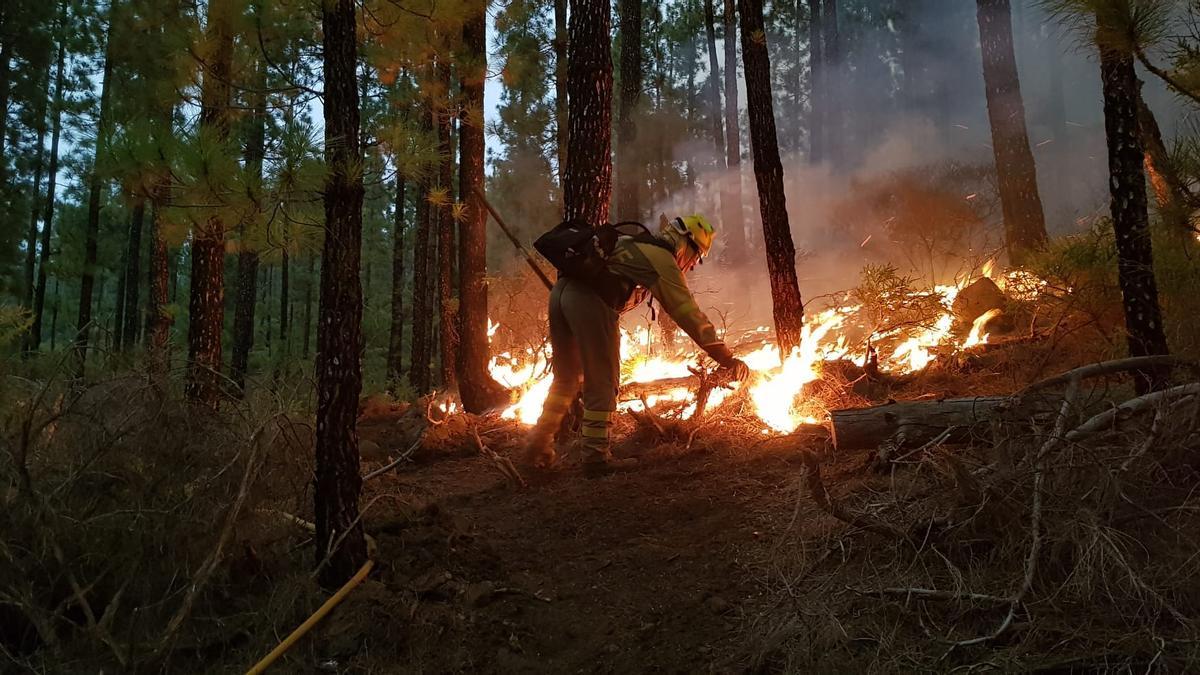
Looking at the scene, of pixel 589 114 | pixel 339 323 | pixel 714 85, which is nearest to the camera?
pixel 339 323

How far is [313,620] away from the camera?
2.64 meters

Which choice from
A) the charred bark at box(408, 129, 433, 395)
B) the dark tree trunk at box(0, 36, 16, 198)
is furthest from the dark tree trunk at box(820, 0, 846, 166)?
the dark tree trunk at box(0, 36, 16, 198)

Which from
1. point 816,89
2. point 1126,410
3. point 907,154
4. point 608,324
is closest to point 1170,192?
point 1126,410

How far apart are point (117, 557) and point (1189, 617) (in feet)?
12.9

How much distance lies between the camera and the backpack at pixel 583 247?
188 inches

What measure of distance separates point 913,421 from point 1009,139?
22.9 ft

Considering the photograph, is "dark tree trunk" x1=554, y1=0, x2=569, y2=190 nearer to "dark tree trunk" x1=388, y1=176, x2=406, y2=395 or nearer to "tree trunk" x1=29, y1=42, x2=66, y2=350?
"dark tree trunk" x1=388, y1=176, x2=406, y2=395

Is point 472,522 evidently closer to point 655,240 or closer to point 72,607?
point 72,607

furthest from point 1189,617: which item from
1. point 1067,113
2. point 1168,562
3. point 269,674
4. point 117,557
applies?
point 1067,113

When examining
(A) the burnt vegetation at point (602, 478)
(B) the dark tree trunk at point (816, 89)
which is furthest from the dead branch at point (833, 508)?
(B) the dark tree trunk at point (816, 89)

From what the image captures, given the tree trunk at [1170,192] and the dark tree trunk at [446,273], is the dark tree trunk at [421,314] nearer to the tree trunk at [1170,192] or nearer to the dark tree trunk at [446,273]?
the dark tree trunk at [446,273]

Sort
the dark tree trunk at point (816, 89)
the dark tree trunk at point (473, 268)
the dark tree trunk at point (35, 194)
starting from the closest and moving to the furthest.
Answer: the dark tree trunk at point (473, 268) < the dark tree trunk at point (35, 194) < the dark tree trunk at point (816, 89)

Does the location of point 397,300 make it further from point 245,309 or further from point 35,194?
point 35,194

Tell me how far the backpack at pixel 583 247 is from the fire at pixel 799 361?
4.43 ft
